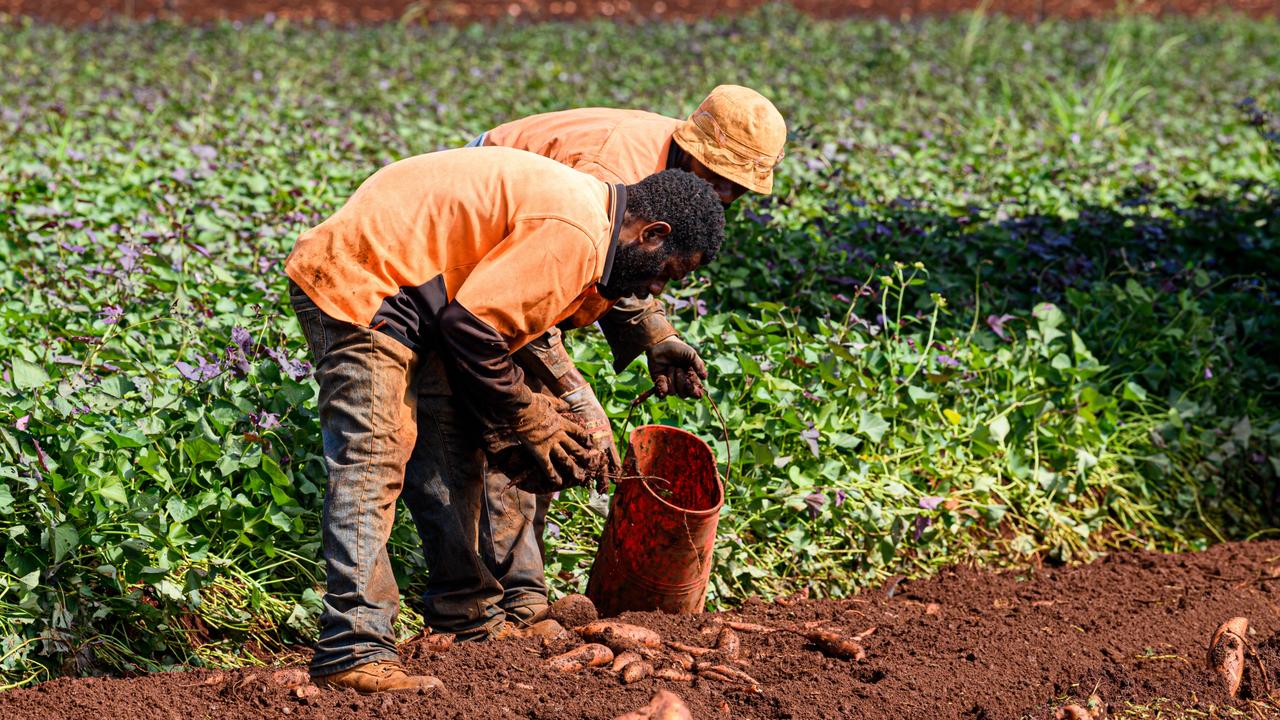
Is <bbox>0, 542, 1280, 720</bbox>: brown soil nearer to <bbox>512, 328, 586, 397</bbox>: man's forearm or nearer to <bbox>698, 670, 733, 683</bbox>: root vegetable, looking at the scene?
<bbox>698, 670, 733, 683</bbox>: root vegetable

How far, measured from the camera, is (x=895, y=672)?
3170 millimetres

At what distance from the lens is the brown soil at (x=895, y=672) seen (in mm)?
2873

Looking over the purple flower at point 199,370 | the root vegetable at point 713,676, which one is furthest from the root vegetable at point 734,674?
the purple flower at point 199,370

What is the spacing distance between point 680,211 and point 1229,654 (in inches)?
71.3

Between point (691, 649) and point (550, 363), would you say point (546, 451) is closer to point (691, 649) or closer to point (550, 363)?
point (550, 363)

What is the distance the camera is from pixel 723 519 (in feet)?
12.8

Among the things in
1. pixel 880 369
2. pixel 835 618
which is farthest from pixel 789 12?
pixel 835 618

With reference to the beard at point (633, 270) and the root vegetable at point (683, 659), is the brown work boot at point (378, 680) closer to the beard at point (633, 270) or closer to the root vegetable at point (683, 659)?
the root vegetable at point (683, 659)

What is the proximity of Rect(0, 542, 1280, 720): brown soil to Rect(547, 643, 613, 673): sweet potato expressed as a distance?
0.04 m

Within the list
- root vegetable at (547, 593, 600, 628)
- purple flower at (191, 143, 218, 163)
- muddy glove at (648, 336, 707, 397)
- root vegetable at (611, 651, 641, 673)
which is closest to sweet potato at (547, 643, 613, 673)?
root vegetable at (611, 651, 641, 673)

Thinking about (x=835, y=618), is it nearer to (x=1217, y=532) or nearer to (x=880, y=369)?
(x=880, y=369)

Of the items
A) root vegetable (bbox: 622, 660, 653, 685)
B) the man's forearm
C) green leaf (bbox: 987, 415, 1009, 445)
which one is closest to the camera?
root vegetable (bbox: 622, 660, 653, 685)

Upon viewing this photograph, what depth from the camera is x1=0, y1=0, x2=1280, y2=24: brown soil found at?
41.7 feet

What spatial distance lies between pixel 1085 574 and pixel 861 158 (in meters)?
3.21
